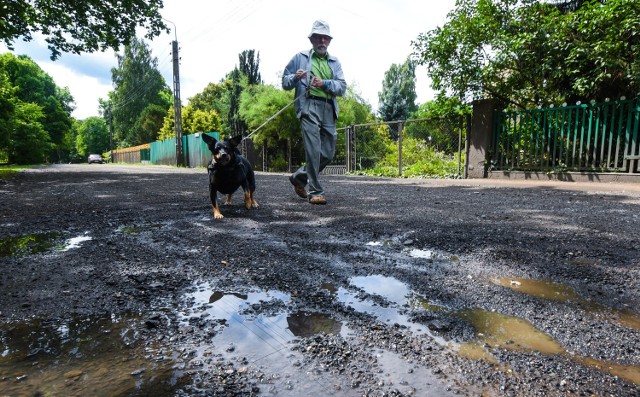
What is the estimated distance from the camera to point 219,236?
118 inches

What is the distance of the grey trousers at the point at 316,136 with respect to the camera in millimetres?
4730

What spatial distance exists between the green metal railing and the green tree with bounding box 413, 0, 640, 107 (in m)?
0.57

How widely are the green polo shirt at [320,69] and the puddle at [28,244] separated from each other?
3104mm

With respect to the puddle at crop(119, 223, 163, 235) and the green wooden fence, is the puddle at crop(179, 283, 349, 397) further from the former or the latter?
the green wooden fence

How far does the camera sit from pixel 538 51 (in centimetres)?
898

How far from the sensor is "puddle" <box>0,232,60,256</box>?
256 cm

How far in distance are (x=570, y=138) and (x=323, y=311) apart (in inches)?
370

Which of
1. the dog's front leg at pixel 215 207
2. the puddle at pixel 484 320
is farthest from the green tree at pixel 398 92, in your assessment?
the puddle at pixel 484 320

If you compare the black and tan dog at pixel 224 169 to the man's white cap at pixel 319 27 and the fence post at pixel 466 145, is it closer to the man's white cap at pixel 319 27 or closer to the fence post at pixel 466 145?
the man's white cap at pixel 319 27

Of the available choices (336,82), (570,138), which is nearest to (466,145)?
(570,138)

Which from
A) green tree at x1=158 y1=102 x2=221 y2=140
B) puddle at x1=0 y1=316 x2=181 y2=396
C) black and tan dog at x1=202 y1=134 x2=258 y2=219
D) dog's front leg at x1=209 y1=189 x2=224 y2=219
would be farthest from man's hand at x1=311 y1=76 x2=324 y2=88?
green tree at x1=158 y1=102 x2=221 y2=140

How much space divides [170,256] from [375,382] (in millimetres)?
1737

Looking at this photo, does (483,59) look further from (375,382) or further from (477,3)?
(375,382)

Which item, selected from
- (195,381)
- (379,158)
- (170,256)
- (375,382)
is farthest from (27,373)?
(379,158)
